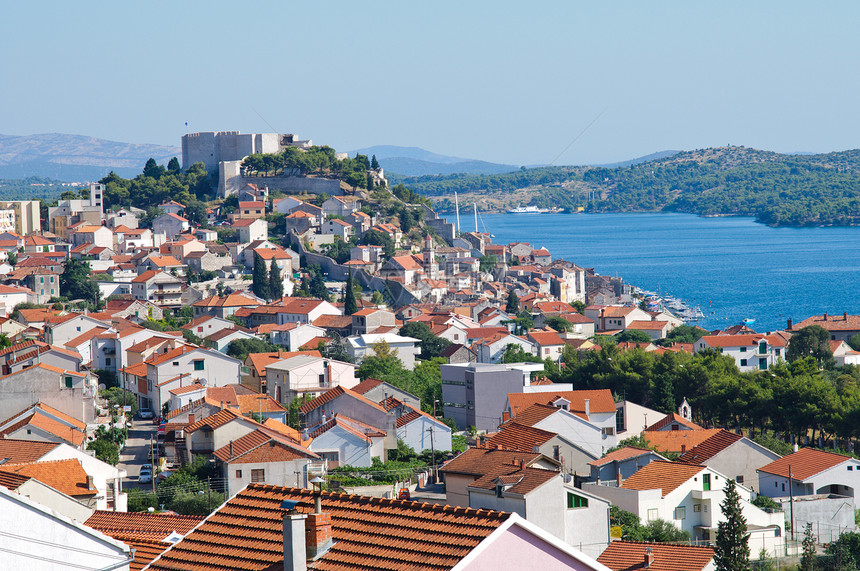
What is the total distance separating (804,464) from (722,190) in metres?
157

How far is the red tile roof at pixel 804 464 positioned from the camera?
1774 cm

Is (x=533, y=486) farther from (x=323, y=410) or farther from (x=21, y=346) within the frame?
(x=21, y=346)

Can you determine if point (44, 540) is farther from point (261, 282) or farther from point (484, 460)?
point (261, 282)

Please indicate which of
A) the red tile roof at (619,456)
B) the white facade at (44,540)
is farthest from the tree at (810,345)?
the white facade at (44,540)

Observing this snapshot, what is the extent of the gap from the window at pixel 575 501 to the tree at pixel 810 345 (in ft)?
88.0

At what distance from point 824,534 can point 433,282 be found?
35.3 metres

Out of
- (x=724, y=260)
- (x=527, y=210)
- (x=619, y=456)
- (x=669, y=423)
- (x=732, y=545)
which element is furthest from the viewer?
(x=527, y=210)

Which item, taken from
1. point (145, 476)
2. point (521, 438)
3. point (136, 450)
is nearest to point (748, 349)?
point (521, 438)

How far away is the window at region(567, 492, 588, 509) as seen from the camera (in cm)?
1163

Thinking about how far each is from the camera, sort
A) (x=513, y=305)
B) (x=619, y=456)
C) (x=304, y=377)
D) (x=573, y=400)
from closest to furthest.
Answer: (x=619, y=456), (x=573, y=400), (x=304, y=377), (x=513, y=305)

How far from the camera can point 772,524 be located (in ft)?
49.2

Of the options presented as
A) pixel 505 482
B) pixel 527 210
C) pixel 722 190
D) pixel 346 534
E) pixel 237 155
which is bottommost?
pixel 527 210

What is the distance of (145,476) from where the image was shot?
18.5 meters

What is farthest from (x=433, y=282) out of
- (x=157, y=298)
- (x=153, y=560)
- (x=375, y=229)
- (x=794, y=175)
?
(x=794, y=175)
